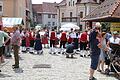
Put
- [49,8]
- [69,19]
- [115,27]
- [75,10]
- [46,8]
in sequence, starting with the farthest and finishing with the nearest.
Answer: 1. [46,8]
2. [49,8]
3. [69,19]
4. [75,10]
5. [115,27]

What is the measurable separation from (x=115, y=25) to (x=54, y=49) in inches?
205

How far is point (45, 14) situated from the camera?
394ft

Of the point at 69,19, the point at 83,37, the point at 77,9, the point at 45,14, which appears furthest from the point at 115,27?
the point at 45,14

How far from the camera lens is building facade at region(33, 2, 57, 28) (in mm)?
118625

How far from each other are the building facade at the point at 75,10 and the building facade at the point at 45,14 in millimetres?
23445

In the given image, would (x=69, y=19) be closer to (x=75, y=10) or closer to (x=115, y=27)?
(x=75, y=10)

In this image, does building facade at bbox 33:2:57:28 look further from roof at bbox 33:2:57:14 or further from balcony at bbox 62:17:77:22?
balcony at bbox 62:17:77:22

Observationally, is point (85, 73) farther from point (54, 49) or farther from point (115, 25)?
point (54, 49)

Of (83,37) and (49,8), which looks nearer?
(83,37)

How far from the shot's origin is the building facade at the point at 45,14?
119 metres

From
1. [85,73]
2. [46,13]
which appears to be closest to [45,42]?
[85,73]

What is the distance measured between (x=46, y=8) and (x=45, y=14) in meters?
2.07

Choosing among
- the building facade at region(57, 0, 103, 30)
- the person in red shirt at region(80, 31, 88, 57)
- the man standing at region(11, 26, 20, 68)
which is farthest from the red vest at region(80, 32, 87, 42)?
the building facade at region(57, 0, 103, 30)

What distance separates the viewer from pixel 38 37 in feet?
81.2
